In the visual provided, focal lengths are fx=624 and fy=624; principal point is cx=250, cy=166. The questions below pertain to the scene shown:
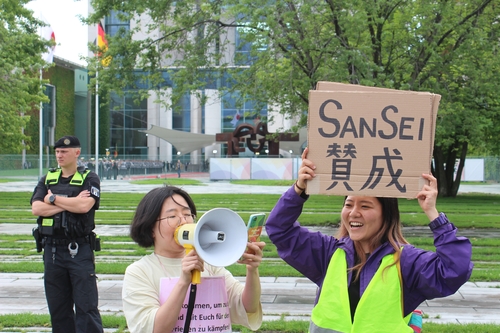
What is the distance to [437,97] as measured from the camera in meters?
2.98

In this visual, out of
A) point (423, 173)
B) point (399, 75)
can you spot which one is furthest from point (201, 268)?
point (399, 75)

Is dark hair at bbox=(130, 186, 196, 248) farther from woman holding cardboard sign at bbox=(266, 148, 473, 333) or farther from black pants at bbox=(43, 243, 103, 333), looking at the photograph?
black pants at bbox=(43, 243, 103, 333)

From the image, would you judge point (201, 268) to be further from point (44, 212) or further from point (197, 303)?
point (44, 212)

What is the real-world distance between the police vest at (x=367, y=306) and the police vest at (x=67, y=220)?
3.17 m

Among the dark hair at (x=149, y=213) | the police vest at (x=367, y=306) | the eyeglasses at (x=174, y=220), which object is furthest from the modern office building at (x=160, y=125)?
the police vest at (x=367, y=306)

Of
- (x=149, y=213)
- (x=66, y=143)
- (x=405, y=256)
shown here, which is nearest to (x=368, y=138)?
(x=405, y=256)

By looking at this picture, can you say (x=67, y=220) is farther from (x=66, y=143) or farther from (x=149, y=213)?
(x=149, y=213)

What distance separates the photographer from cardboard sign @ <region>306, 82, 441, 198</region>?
290 centimetres

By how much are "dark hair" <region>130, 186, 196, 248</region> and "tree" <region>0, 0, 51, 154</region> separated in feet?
63.8

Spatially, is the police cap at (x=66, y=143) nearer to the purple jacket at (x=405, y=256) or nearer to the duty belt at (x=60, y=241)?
the duty belt at (x=60, y=241)

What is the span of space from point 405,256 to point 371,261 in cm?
15

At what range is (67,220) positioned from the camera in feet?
17.9

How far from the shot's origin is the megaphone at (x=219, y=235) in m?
2.67

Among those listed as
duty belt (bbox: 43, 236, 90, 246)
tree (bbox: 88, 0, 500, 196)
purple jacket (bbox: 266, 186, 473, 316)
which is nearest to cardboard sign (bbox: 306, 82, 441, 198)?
purple jacket (bbox: 266, 186, 473, 316)
